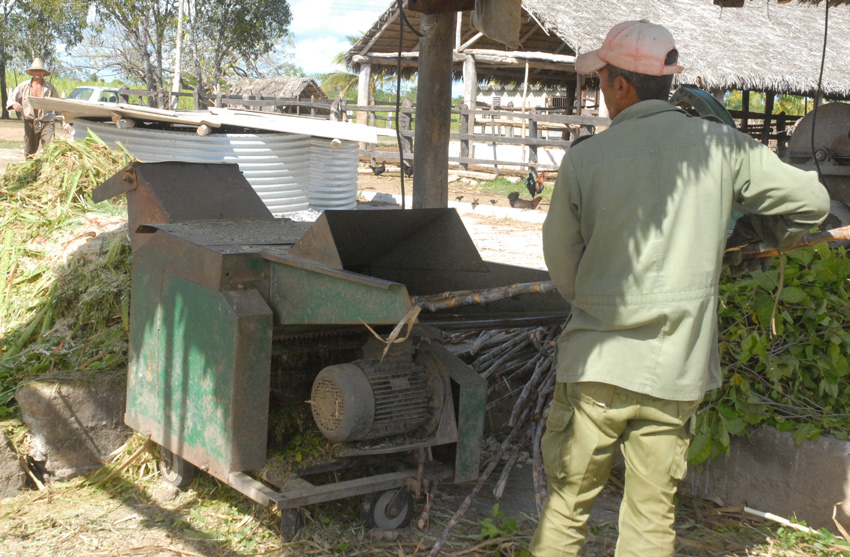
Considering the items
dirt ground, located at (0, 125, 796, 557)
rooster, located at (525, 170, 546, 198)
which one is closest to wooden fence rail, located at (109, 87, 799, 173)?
rooster, located at (525, 170, 546, 198)

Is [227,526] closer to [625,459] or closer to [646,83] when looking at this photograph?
[625,459]

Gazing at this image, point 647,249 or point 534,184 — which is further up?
point 647,249

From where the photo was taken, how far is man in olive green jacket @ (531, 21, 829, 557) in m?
2.30

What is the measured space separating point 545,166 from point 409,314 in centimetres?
1464

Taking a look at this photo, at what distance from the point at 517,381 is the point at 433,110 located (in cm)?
176

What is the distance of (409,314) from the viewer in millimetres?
2584

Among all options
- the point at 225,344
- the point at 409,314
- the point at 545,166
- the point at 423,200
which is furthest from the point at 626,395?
the point at 545,166

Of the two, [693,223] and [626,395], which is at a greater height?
[693,223]

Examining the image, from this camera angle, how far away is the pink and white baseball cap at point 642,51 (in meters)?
2.33

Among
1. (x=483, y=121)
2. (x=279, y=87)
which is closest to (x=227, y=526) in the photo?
(x=483, y=121)

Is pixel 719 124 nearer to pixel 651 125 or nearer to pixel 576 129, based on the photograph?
pixel 651 125

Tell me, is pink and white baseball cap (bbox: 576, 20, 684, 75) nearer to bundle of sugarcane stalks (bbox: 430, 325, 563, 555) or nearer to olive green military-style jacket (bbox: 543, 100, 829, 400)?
olive green military-style jacket (bbox: 543, 100, 829, 400)

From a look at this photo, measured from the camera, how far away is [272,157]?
29.9ft

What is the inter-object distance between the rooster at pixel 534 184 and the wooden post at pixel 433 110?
10448 mm
